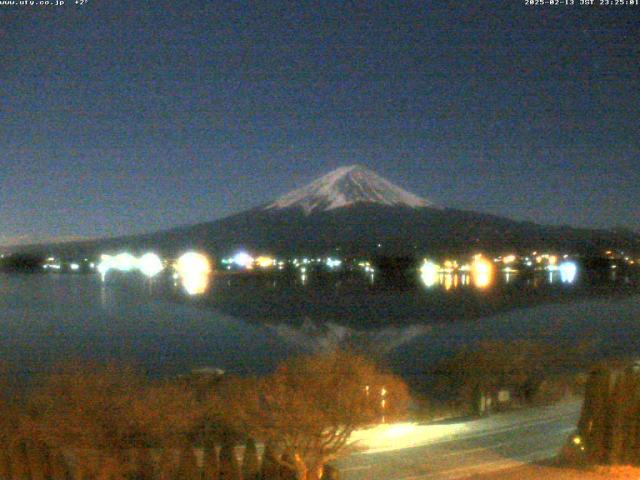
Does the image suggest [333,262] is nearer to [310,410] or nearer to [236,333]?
[236,333]

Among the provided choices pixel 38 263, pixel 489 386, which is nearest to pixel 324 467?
pixel 489 386

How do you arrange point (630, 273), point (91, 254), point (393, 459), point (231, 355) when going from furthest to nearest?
point (91, 254)
point (630, 273)
point (231, 355)
point (393, 459)

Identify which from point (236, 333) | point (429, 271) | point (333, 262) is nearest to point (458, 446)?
point (236, 333)

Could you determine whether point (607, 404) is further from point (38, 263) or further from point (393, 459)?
point (38, 263)

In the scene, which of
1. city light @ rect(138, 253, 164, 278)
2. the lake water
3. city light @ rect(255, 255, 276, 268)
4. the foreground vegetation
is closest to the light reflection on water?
the lake water

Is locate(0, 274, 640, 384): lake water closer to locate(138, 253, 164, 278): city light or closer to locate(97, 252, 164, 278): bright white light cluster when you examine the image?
locate(138, 253, 164, 278): city light

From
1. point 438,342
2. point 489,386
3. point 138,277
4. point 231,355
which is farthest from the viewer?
point 138,277

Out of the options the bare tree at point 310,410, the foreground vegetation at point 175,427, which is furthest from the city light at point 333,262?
the foreground vegetation at point 175,427
